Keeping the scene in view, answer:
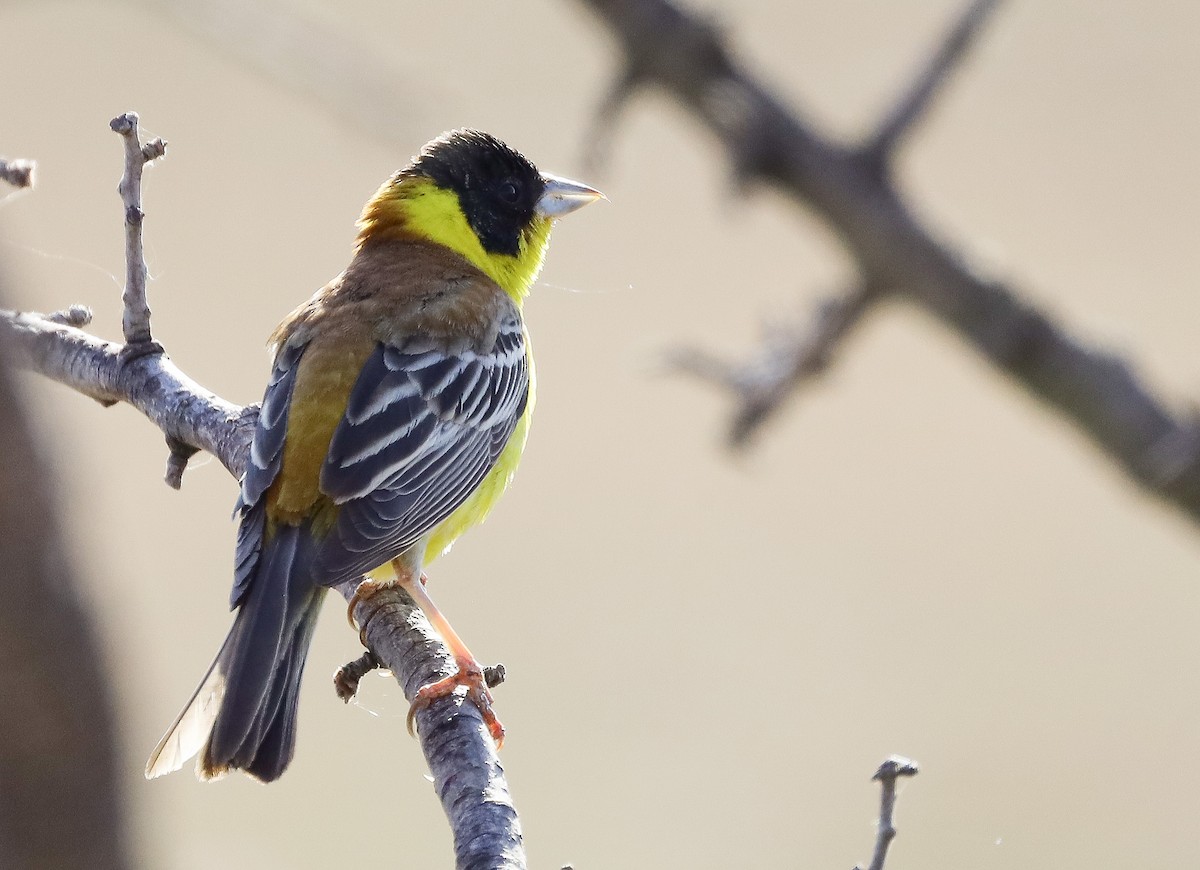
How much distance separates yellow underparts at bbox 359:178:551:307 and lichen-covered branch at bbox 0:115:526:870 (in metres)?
1.40

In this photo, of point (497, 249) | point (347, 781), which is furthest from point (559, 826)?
point (497, 249)

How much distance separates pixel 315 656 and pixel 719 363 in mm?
8455

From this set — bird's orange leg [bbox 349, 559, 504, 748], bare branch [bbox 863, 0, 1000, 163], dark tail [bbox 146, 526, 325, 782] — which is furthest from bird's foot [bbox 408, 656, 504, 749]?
bare branch [bbox 863, 0, 1000, 163]

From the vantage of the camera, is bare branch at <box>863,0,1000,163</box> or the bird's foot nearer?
bare branch at <box>863,0,1000,163</box>

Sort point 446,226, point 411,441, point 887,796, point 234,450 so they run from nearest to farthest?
point 887,796 < point 234,450 < point 411,441 < point 446,226

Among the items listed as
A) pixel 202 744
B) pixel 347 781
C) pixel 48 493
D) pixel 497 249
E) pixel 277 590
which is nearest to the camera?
pixel 48 493

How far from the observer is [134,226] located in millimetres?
3834

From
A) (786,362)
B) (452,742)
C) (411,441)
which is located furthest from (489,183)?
(786,362)

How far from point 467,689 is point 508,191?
2666 millimetres

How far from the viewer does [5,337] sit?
118 cm

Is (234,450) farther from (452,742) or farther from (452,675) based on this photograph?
(452,742)

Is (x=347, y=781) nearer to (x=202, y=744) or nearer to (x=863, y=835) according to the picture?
(x=863, y=835)

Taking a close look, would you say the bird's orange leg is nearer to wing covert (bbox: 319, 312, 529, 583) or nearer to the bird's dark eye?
wing covert (bbox: 319, 312, 529, 583)

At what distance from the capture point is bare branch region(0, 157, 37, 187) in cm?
301
